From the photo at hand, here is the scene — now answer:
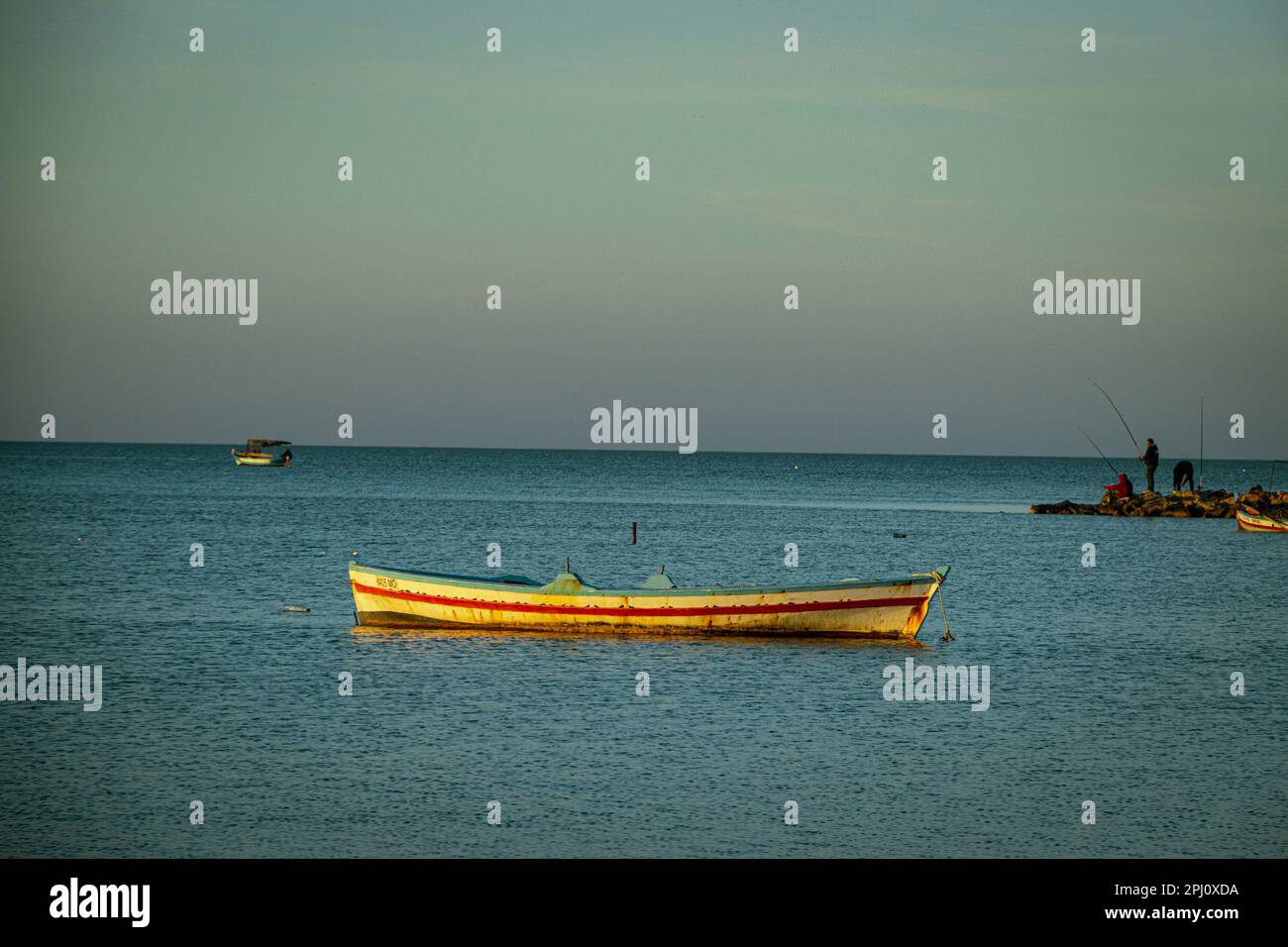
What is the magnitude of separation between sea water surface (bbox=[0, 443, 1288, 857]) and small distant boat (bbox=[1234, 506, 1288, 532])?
23846 mm

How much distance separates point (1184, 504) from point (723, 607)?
7254 centimetres

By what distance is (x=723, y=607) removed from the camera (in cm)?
3722

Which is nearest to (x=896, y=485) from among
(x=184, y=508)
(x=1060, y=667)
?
(x=184, y=508)

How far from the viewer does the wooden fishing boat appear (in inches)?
1468

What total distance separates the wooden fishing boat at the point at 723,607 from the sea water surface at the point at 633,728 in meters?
0.62

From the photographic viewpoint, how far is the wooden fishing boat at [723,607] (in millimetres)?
37281

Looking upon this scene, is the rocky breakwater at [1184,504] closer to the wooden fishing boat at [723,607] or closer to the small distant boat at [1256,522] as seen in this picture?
the small distant boat at [1256,522]
